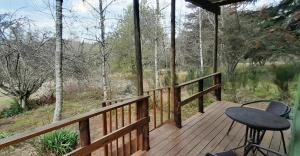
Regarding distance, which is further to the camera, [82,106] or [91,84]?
[91,84]

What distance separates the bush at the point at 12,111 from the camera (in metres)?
9.21

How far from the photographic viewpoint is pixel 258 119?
2693 millimetres

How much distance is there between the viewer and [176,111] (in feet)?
13.2

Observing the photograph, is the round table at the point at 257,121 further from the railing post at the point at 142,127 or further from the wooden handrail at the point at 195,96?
the wooden handrail at the point at 195,96

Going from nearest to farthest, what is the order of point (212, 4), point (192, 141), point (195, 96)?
point (192, 141), point (195, 96), point (212, 4)

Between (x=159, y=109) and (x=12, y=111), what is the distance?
236 inches

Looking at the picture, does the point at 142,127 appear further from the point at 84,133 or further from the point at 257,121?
the point at 257,121

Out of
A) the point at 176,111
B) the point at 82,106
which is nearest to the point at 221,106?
the point at 176,111

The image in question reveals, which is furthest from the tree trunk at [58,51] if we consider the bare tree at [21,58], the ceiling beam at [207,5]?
the ceiling beam at [207,5]

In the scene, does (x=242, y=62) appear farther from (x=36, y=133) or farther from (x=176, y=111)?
(x=36, y=133)

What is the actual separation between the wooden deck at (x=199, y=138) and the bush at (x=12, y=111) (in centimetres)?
763

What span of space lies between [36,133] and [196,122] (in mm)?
3050

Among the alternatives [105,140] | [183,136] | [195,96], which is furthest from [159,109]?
[105,140]

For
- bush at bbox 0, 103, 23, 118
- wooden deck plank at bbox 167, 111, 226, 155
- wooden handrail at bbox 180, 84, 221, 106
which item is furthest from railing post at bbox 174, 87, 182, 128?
bush at bbox 0, 103, 23, 118
